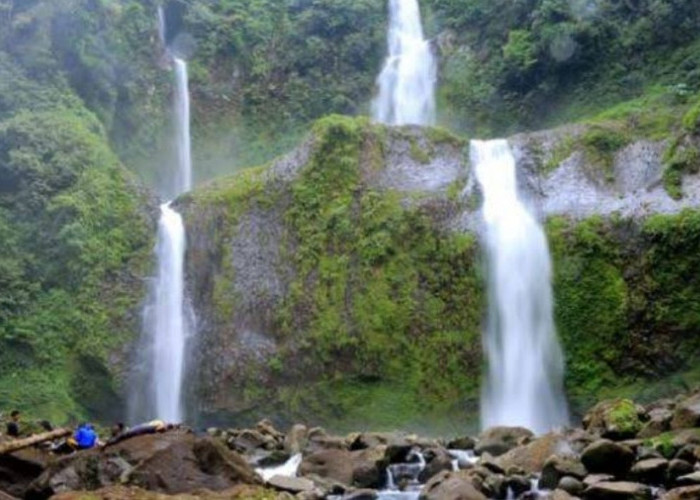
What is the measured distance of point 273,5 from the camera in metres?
38.7

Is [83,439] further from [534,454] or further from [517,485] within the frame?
[534,454]

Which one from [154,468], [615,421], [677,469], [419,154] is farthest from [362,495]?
[419,154]

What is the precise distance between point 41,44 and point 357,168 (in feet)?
39.4

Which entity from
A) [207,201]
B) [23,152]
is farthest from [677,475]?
[23,152]

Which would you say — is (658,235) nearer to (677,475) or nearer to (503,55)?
(677,475)

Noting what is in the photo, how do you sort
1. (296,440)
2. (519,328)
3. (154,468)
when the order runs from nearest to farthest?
(154,468), (296,440), (519,328)

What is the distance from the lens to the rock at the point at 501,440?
55.4ft

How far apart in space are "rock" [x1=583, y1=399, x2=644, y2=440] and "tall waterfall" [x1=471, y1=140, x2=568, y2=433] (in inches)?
157

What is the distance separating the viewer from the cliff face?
2216cm

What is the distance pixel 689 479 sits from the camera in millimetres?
12703

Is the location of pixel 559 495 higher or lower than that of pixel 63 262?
lower

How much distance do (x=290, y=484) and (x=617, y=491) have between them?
4497mm

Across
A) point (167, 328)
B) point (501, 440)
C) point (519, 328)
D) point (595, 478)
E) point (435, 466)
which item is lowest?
point (595, 478)

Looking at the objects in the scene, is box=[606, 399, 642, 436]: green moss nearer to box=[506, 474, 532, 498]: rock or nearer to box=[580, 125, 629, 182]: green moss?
box=[506, 474, 532, 498]: rock
